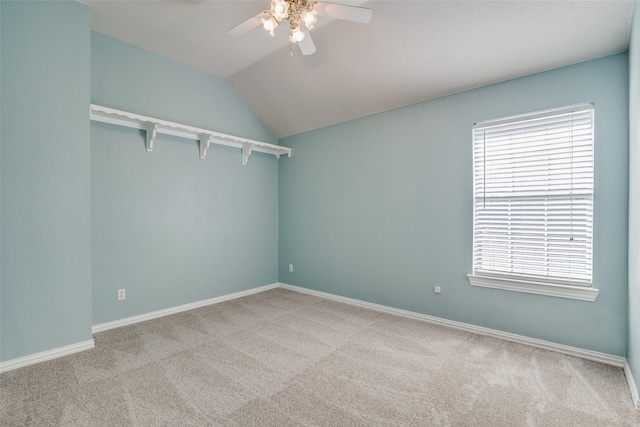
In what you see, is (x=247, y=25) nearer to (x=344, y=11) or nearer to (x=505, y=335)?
(x=344, y=11)

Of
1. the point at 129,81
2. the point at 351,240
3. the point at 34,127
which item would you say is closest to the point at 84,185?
the point at 34,127

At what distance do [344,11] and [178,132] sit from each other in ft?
8.38

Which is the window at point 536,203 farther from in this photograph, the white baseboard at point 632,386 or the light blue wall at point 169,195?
the light blue wall at point 169,195

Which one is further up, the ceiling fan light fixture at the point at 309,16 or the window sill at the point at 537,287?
the ceiling fan light fixture at the point at 309,16

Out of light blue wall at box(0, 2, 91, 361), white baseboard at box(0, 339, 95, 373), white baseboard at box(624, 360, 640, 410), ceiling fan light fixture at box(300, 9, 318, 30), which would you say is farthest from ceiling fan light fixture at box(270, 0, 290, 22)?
white baseboard at box(624, 360, 640, 410)

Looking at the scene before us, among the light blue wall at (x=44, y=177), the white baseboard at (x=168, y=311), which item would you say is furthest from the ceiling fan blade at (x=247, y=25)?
the white baseboard at (x=168, y=311)

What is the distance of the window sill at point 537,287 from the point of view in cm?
247

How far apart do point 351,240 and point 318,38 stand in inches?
Result: 97.7

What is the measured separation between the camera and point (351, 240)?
407cm

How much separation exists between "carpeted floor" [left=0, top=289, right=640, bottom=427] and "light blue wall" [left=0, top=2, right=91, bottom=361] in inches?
15.0

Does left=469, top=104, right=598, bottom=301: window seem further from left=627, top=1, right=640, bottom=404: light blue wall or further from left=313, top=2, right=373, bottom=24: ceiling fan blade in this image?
left=313, top=2, right=373, bottom=24: ceiling fan blade

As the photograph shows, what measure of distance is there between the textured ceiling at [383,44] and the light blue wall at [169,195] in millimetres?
362

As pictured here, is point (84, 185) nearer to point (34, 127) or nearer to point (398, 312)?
point (34, 127)

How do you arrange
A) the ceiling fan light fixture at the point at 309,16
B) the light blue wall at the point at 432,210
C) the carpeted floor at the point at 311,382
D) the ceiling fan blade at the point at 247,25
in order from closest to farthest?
the carpeted floor at the point at 311,382 < the ceiling fan light fixture at the point at 309,16 < the ceiling fan blade at the point at 247,25 < the light blue wall at the point at 432,210
